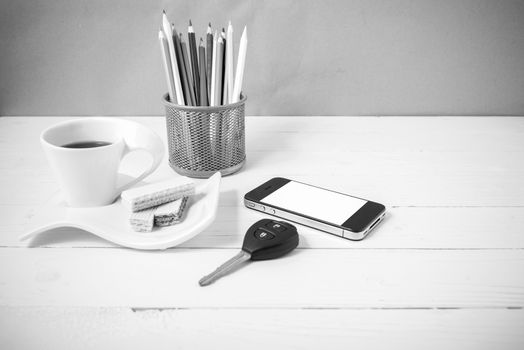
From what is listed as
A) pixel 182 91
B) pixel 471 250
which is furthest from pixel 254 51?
pixel 471 250

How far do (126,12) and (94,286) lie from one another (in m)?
0.56

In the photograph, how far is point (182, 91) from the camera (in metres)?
0.63

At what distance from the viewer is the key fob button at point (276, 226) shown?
47cm

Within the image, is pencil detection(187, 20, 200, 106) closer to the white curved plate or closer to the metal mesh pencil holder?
the metal mesh pencil holder

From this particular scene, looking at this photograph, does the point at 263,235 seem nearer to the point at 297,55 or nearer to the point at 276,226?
the point at 276,226

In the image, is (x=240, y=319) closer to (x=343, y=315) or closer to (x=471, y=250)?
(x=343, y=315)

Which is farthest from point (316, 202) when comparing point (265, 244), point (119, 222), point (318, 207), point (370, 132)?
point (370, 132)

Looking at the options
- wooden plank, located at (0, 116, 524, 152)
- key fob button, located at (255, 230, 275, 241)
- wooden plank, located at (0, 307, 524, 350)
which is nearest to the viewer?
wooden plank, located at (0, 307, 524, 350)

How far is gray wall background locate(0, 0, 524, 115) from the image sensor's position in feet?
2.70

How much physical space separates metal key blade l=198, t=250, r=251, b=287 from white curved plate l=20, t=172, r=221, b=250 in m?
0.05

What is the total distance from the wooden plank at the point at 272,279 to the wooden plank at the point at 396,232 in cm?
1

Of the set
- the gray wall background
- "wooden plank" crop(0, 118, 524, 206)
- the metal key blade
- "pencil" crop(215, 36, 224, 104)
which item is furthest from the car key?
the gray wall background

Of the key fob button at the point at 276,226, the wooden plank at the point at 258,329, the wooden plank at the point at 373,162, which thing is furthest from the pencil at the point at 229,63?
the wooden plank at the point at 258,329

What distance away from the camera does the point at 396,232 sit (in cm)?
51
